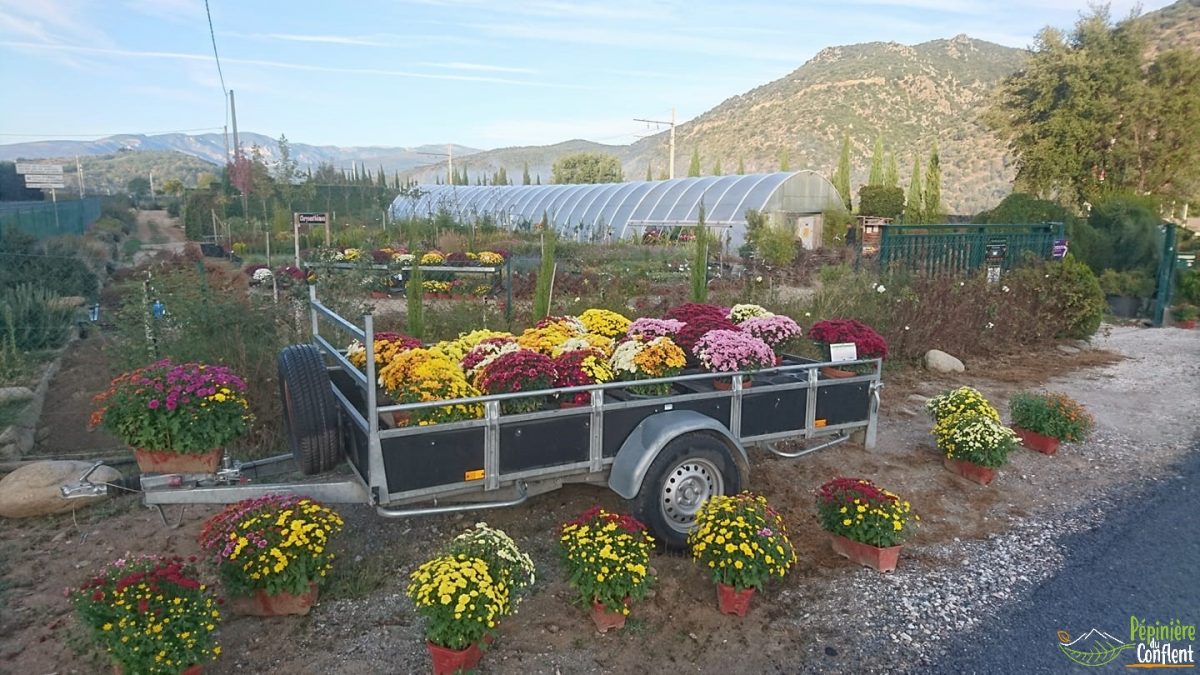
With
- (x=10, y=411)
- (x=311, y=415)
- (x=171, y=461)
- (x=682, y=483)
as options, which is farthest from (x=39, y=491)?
(x=682, y=483)

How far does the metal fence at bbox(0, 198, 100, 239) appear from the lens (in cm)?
1489

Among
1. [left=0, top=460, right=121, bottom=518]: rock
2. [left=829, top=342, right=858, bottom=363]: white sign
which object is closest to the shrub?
[left=0, top=460, right=121, bottom=518]: rock

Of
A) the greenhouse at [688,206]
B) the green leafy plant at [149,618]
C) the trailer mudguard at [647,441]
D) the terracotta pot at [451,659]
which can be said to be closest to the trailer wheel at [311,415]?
the green leafy plant at [149,618]

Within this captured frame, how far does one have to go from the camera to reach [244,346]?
663 centimetres

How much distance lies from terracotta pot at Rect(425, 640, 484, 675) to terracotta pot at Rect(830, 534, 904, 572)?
2499 mm

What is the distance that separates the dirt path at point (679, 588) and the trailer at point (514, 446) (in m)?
0.51

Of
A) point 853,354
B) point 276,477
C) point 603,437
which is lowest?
point 276,477

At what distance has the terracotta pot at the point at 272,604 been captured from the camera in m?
3.77

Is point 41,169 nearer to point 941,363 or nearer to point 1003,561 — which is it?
point 941,363

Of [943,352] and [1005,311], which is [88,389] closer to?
[943,352]

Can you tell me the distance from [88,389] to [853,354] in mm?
7653

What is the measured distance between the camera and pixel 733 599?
3.94m

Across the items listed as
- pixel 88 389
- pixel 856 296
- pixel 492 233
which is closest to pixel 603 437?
pixel 88 389

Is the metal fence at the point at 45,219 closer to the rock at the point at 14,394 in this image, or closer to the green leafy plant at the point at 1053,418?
the rock at the point at 14,394
